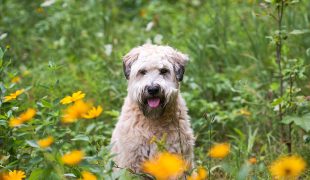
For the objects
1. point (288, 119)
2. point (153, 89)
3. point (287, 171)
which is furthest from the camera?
point (288, 119)

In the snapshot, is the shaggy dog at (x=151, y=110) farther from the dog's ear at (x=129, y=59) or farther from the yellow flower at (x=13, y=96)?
the yellow flower at (x=13, y=96)

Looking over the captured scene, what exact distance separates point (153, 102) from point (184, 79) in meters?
1.68

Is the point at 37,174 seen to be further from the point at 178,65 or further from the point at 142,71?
the point at 178,65

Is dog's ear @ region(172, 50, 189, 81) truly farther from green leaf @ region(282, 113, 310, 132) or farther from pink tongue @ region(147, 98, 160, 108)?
green leaf @ region(282, 113, 310, 132)

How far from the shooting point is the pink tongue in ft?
14.3

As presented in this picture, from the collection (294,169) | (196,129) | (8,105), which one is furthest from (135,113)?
(294,169)

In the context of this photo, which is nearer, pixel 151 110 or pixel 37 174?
pixel 37 174

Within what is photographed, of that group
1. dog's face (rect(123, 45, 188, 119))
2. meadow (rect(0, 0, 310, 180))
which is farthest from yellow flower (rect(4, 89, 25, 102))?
dog's face (rect(123, 45, 188, 119))

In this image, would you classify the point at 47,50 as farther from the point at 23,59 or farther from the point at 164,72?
the point at 164,72

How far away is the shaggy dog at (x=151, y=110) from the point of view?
4.34m

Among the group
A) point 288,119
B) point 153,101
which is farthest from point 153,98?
point 288,119

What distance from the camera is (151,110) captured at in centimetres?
439

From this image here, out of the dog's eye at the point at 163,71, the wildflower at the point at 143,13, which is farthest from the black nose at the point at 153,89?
the wildflower at the point at 143,13

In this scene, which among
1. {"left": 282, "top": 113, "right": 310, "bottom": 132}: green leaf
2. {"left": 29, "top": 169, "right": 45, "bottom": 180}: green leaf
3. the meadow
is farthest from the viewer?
{"left": 282, "top": 113, "right": 310, "bottom": 132}: green leaf
